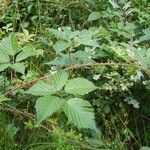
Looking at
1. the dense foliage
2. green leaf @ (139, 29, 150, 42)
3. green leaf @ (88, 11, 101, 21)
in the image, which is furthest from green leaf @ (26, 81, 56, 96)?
green leaf @ (88, 11, 101, 21)

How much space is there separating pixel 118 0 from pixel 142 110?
0.82m

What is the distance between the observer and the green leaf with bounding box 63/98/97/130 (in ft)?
4.11

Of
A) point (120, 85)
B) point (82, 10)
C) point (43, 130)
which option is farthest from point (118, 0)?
point (43, 130)

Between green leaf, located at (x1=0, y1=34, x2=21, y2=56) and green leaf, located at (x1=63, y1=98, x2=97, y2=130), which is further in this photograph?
green leaf, located at (x1=0, y1=34, x2=21, y2=56)

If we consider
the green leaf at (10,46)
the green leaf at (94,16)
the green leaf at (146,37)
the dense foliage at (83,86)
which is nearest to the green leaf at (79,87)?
the dense foliage at (83,86)

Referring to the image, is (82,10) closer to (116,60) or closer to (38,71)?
(38,71)

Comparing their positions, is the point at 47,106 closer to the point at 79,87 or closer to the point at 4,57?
the point at 79,87

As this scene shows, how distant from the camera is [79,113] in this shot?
128 centimetres

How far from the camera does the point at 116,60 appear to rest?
1.82 meters

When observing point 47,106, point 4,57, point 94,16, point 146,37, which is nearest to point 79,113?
point 47,106

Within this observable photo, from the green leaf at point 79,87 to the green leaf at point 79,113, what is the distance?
33mm

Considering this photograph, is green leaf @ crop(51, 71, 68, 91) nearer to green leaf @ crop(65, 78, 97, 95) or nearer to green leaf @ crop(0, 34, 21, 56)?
green leaf @ crop(65, 78, 97, 95)

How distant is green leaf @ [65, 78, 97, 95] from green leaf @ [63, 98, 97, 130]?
3 cm

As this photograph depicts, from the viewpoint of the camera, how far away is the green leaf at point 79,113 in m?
1.25
